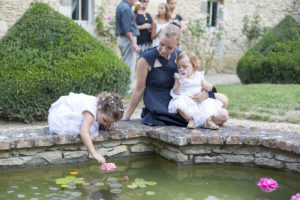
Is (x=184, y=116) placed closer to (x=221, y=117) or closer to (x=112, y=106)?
(x=221, y=117)

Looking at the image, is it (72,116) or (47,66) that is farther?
(47,66)

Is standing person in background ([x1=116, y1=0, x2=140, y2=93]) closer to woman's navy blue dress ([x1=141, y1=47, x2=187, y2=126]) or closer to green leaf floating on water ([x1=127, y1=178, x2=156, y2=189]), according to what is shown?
woman's navy blue dress ([x1=141, y1=47, x2=187, y2=126])

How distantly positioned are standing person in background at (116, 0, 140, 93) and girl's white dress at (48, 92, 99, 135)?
395cm

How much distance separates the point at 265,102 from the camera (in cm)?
721

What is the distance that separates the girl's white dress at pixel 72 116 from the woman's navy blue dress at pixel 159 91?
0.77 metres

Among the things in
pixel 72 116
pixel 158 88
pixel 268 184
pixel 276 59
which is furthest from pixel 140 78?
pixel 276 59

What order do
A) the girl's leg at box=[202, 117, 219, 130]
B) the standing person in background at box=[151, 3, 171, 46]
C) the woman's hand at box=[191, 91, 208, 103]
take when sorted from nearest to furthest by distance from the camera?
the girl's leg at box=[202, 117, 219, 130] < the woman's hand at box=[191, 91, 208, 103] < the standing person in background at box=[151, 3, 171, 46]

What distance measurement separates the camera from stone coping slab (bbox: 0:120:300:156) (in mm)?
3611

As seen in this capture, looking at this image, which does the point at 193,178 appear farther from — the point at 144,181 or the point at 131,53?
the point at 131,53

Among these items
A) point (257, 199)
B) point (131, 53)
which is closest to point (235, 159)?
point (257, 199)

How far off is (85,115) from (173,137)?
86 cm

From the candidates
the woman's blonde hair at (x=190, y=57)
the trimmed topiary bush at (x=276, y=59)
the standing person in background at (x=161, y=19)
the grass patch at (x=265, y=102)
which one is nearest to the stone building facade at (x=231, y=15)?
the trimmed topiary bush at (x=276, y=59)

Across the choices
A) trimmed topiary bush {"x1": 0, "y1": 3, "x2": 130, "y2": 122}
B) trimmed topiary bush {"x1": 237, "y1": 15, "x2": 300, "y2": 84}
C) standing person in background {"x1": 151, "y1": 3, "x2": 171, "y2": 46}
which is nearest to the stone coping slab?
trimmed topiary bush {"x1": 0, "y1": 3, "x2": 130, "y2": 122}

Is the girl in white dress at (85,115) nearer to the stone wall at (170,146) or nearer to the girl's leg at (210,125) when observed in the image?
the stone wall at (170,146)
